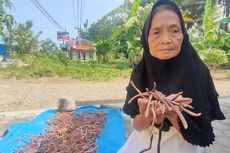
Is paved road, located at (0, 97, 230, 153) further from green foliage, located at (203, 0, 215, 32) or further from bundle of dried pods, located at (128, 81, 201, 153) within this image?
green foliage, located at (203, 0, 215, 32)

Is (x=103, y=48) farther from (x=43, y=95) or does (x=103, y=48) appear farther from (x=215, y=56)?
(x=43, y=95)

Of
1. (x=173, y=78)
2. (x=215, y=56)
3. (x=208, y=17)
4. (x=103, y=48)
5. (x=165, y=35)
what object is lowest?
(x=173, y=78)

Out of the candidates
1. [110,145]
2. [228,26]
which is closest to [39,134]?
[110,145]

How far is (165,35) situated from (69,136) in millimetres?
3199

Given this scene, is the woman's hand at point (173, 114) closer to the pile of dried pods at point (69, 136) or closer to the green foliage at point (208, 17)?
the pile of dried pods at point (69, 136)

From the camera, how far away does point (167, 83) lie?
49.3 inches

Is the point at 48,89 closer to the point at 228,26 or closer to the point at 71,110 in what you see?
the point at 71,110

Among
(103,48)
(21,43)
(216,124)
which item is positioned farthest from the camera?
(21,43)

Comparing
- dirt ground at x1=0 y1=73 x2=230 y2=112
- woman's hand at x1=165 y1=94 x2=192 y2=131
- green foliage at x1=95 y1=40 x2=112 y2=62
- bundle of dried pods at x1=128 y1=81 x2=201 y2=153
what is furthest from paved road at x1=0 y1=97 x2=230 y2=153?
green foliage at x1=95 y1=40 x2=112 y2=62

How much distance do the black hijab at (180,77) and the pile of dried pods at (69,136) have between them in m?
2.44

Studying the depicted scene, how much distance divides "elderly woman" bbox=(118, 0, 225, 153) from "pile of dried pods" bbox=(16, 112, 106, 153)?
2.42m

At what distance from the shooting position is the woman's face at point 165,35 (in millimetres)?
1216

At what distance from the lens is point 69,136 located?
13.4 ft

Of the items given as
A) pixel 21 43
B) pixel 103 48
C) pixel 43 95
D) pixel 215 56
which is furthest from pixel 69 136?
pixel 21 43
